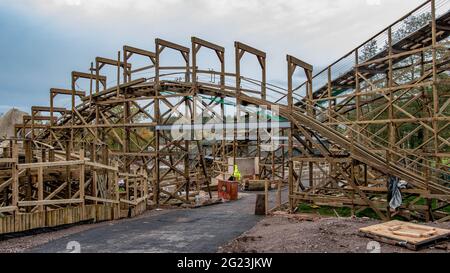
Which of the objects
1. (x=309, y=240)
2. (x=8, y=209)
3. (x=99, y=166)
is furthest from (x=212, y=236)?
(x=8, y=209)

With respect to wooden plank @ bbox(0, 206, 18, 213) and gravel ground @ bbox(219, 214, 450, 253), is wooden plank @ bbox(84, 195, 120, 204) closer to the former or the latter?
wooden plank @ bbox(0, 206, 18, 213)

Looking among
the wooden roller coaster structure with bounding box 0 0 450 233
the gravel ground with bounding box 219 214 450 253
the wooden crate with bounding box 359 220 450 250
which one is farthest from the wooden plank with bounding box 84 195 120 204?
the wooden crate with bounding box 359 220 450 250

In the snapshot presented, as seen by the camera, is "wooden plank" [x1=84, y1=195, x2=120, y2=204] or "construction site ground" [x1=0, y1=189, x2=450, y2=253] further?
"wooden plank" [x1=84, y1=195, x2=120, y2=204]

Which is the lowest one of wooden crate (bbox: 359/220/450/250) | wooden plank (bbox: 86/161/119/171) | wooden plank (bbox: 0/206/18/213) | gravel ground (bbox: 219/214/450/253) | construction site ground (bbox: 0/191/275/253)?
construction site ground (bbox: 0/191/275/253)

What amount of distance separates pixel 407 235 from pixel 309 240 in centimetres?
218

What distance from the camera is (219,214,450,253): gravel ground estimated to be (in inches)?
320

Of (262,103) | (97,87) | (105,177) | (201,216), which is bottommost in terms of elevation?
(201,216)

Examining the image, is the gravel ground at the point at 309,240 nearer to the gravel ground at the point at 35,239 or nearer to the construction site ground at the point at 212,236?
the construction site ground at the point at 212,236

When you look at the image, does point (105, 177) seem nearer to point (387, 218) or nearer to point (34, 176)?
point (34, 176)

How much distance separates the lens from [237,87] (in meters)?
16.9

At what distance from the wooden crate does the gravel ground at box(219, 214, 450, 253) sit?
0.14 metres

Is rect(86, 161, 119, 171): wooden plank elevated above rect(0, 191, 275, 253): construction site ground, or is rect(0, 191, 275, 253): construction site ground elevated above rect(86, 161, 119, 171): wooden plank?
rect(86, 161, 119, 171): wooden plank
